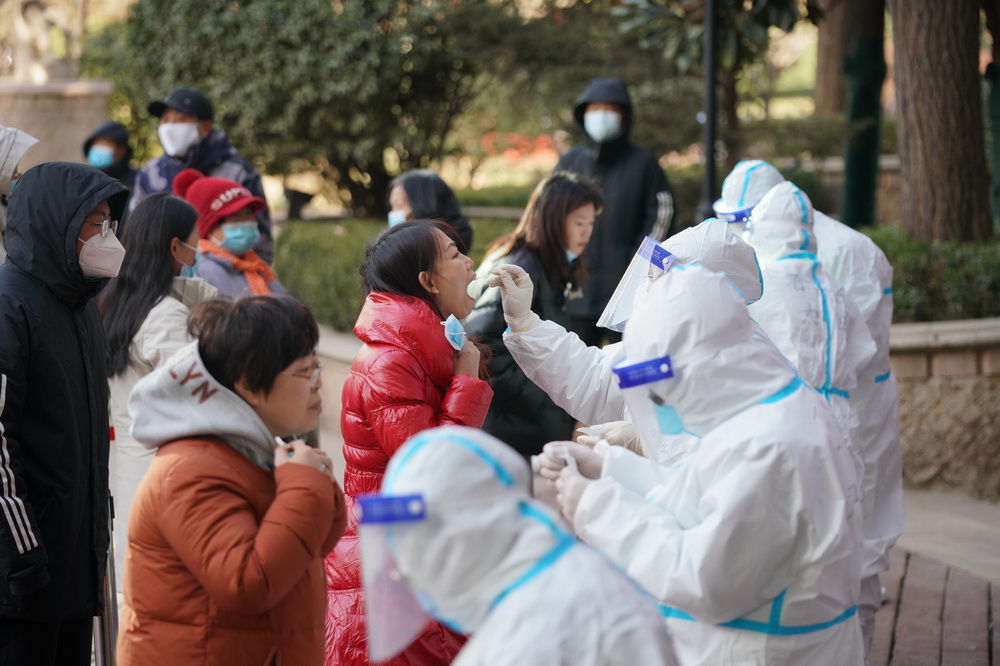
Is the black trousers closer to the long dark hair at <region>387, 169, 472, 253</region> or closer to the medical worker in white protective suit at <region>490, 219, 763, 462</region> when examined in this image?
the medical worker in white protective suit at <region>490, 219, 763, 462</region>

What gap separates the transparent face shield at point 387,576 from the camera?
1.85 meters

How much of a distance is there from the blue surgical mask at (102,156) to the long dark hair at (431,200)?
281 cm

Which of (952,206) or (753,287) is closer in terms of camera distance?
(753,287)

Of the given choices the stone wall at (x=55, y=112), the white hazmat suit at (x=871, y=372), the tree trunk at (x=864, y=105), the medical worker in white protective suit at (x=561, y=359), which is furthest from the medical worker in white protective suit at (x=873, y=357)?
the stone wall at (x=55, y=112)

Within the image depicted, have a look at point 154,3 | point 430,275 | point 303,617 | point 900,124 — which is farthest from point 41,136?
Result: point 303,617

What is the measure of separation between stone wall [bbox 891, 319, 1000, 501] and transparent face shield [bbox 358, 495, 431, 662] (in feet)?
19.9

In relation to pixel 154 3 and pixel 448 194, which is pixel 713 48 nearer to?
pixel 448 194

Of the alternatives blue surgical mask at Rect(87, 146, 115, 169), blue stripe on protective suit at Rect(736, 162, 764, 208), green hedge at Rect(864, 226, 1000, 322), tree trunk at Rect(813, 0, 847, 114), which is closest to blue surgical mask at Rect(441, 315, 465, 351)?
blue stripe on protective suit at Rect(736, 162, 764, 208)

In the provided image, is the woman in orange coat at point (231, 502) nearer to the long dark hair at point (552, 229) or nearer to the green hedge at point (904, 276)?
the long dark hair at point (552, 229)

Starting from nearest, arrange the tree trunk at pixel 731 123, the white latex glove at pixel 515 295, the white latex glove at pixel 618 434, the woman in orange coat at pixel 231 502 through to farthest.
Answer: the woman in orange coat at pixel 231 502 → the white latex glove at pixel 618 434 → the white latex glove at pixel 515 295 → the tree trunk at pixel 731 123

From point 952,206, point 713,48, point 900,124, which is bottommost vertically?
point 952,206

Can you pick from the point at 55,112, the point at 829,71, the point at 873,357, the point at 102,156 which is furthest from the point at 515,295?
the point at 829,71

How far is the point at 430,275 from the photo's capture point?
3.55 m

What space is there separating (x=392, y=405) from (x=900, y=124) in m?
6.55
